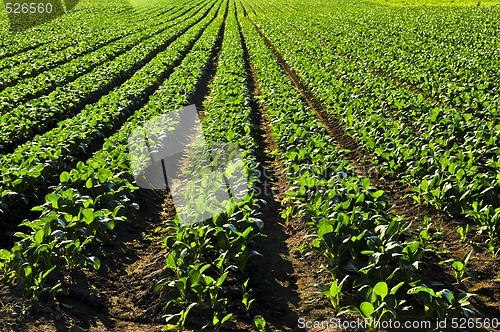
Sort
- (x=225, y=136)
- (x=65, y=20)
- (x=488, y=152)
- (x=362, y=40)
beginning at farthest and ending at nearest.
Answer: (x=65, y=20), (x=362, y=40), (x=225, y=136), (x=488, y=152)

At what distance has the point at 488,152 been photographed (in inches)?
352

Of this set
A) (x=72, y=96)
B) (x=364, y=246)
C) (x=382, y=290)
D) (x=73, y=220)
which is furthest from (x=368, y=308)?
(x=72, y=96)

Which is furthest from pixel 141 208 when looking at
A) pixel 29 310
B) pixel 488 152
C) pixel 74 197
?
pixel 488 152

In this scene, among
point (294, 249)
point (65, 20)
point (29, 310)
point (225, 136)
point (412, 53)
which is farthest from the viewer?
point (65, 20)

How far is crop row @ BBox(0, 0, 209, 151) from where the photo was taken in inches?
484

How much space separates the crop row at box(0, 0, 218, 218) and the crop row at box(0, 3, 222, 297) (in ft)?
2.55

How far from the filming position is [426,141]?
9898 millimetres

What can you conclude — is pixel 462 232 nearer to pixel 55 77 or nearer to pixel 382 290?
pixel 382 290

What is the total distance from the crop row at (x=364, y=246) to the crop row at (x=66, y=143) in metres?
4.83

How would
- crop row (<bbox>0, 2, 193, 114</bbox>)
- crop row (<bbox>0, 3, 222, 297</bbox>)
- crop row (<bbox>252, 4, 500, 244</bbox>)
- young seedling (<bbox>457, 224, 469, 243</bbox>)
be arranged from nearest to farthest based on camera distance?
crop row (<bbox>0, 3, 222, 297</bbox>), young seedling (<bbox>457, 224, 469, 243</bbox>), crop row (<bbox>252, 4, 500, 244</bbox>), crop row (<bbox>0, 2, 193, 114</bbox>)

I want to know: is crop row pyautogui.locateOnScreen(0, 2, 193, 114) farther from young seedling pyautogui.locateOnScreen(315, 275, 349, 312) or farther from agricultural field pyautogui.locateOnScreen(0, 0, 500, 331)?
young seedling pyautogui.locateOnScreen(315, 275, 349, 312)

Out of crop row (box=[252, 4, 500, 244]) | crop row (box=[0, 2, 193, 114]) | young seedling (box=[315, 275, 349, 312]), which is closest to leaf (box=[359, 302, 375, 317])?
young seedling (box=[315, 275, 349, 312])

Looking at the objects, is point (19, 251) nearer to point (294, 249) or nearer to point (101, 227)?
point (101, 227)

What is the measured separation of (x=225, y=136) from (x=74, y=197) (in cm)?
485
